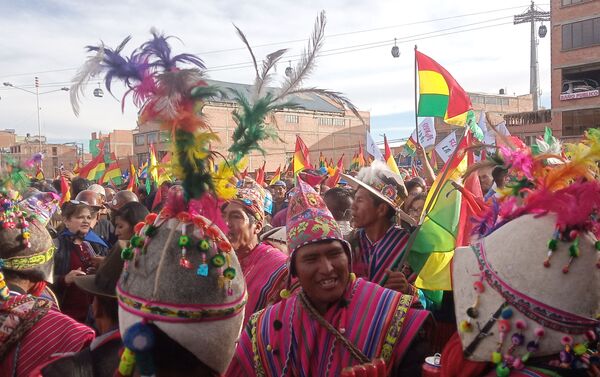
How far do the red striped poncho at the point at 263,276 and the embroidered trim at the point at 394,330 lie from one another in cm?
→ 112

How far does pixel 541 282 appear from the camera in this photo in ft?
6.08

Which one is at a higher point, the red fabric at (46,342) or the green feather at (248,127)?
the green feather at (248,127)

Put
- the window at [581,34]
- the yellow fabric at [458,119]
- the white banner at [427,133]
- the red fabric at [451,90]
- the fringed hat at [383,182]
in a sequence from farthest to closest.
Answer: the window at [581,34] < the white banner at [427,133] < the yellow fabric at [458,119] < the red fabric at [451,90] < the fringed hat at [383,182]

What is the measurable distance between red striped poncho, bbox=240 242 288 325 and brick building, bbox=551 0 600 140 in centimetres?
3499

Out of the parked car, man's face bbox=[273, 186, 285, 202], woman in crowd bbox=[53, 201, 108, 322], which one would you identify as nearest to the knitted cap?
woman in crowd bbox=[53, 201, 108, 322]

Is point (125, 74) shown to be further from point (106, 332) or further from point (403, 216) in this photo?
point (403, 216)

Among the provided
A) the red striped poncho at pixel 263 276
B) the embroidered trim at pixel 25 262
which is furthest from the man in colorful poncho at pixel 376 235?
the embroidered trim at pixel 25 262

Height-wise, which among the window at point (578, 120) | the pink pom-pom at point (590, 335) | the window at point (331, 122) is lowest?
the pink pom-pom at point (590, 335)

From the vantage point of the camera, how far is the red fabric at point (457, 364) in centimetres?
201

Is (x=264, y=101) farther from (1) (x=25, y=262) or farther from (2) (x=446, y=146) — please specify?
(2) (x=446, y=146)

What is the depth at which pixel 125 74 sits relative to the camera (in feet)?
6.35

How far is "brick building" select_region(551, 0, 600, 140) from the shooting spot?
34.0 meters

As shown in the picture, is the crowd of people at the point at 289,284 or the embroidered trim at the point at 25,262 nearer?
the crowd of people at the point at 289,284

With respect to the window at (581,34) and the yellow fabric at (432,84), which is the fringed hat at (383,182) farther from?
the window at (581,34)
